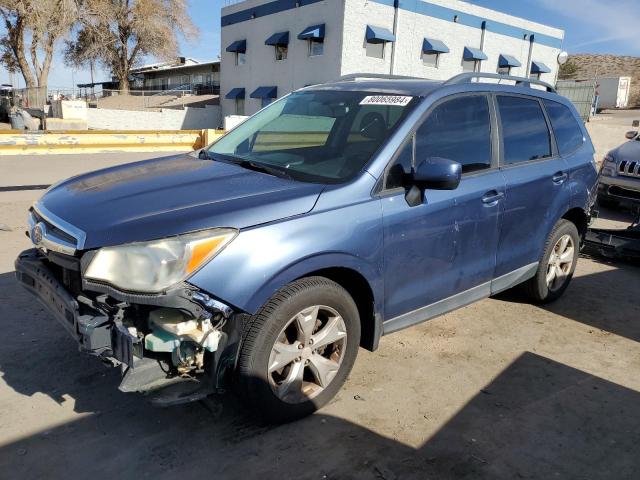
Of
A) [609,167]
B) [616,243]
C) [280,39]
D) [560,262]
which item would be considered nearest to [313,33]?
[280,39]

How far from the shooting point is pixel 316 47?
28.5 metres

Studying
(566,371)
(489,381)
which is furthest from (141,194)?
(566,371)

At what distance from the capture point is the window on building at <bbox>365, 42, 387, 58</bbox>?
27.6 metres

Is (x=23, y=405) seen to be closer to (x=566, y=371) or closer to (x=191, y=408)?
(x=191, y=408)

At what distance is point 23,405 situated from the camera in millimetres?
3096

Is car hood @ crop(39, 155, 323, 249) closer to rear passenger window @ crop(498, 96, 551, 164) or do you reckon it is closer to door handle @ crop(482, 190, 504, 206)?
door handle @ crop(482, 190, 504, 206)

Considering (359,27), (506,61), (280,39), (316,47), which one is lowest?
(316,47)

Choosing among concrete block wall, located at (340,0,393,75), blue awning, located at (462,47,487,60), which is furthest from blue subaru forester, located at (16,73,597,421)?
blue awning, located at (462,47,487,60)

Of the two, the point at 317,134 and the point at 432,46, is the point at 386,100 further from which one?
the point at 432,46

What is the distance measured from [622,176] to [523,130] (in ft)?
18.6

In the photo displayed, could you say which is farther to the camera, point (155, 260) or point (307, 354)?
point (307, 354)

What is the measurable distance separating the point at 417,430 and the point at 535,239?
213 cm

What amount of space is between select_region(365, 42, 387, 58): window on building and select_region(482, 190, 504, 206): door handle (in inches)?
996

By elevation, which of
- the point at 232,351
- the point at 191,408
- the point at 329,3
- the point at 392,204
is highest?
the point at 329,3
